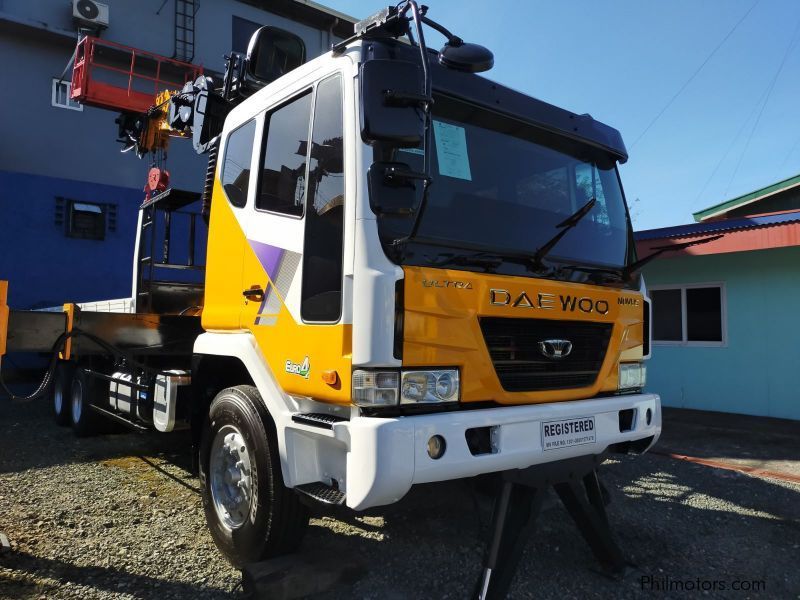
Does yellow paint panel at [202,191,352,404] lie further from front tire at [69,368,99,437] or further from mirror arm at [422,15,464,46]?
front tire at [69,368,99,437]

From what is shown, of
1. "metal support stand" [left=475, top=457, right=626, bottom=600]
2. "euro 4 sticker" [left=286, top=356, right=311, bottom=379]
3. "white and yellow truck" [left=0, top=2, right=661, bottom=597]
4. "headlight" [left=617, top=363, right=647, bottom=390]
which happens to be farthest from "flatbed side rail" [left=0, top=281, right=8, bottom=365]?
"headlight" [left=617, top=363, right=647, bottom=390]

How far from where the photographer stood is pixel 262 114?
357 cm

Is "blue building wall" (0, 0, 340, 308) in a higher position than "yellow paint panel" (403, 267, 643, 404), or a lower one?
higher

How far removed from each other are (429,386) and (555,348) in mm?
829

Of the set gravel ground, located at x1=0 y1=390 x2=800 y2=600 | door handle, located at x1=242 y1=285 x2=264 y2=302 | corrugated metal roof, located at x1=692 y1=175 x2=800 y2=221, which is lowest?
gravel ground, located at x1=0 y1=390 x2=800 y2=600

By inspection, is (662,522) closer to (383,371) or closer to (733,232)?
(383,371)

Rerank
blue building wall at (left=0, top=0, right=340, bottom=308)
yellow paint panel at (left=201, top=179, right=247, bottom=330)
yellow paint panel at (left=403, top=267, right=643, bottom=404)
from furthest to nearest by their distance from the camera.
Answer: blue building wall at (left=0, top=0, right=340, bottom=308)
yellow paint panel at (left=201, top=179, right=247, bottom=330)
yellow paint panel at (left=403, top=267, right=643, bottom=404)

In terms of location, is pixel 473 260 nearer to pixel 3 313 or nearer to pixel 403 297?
pixel 403 297

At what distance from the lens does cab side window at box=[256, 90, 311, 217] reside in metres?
3.15

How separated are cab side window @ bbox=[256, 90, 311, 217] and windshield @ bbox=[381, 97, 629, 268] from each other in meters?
0.63

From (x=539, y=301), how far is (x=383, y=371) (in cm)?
97

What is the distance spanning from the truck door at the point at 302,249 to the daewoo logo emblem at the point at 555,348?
1.08 metres

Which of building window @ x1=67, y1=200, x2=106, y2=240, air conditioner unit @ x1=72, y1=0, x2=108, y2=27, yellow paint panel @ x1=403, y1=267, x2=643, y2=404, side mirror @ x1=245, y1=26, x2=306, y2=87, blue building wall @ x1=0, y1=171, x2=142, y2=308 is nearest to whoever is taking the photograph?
yellow paint panel @ x1=403, y1=267, x2=643, y2=404

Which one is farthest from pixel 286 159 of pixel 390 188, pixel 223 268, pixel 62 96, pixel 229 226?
pixel 62 96
